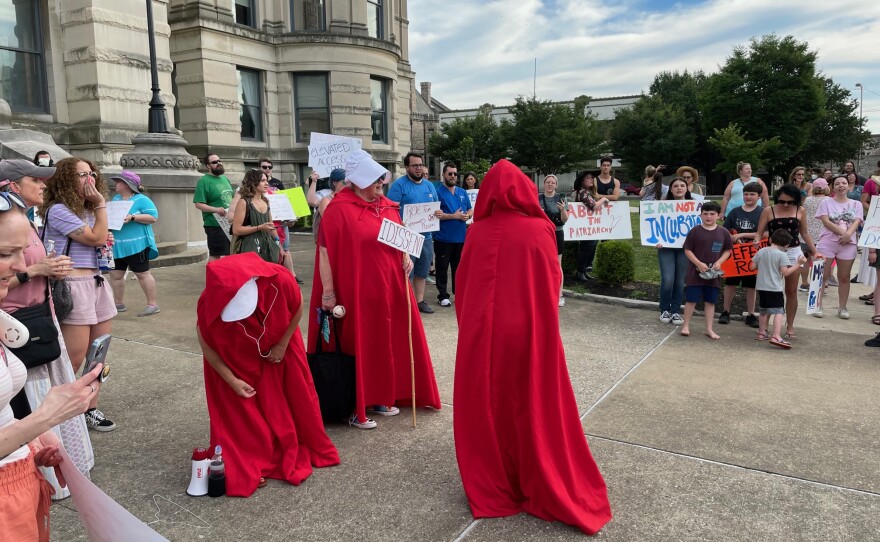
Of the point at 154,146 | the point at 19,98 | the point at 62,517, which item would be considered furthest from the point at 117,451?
the point at 19,98

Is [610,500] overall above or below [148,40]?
below

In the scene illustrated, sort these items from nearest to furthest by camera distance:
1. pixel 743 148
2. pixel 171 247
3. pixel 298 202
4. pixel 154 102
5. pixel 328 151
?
1. pixel 298 202
2. pixel 328 151
3. pixel 154 102
4. pixel 171 247
5. pixel 743 148

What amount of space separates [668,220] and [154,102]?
9.89m

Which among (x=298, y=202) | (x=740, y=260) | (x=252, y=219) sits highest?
(x=298, y=202)

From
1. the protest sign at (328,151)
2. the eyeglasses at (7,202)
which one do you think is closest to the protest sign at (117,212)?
the protest sign at (328,151)

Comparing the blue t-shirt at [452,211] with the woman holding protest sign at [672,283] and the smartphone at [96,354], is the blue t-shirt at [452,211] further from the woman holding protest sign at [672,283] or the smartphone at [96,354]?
the smartphone at [96,354]

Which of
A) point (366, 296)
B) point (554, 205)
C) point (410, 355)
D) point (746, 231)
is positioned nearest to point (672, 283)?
point (746, 231)

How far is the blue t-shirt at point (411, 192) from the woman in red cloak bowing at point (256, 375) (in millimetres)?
4801

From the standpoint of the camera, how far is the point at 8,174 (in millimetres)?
3492

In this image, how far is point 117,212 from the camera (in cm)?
699

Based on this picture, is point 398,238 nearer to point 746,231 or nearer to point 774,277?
point 774,277

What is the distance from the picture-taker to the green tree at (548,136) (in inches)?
1998

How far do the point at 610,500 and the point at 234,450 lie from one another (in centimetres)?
229

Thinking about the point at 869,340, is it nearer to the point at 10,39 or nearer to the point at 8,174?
the point at 8,174
